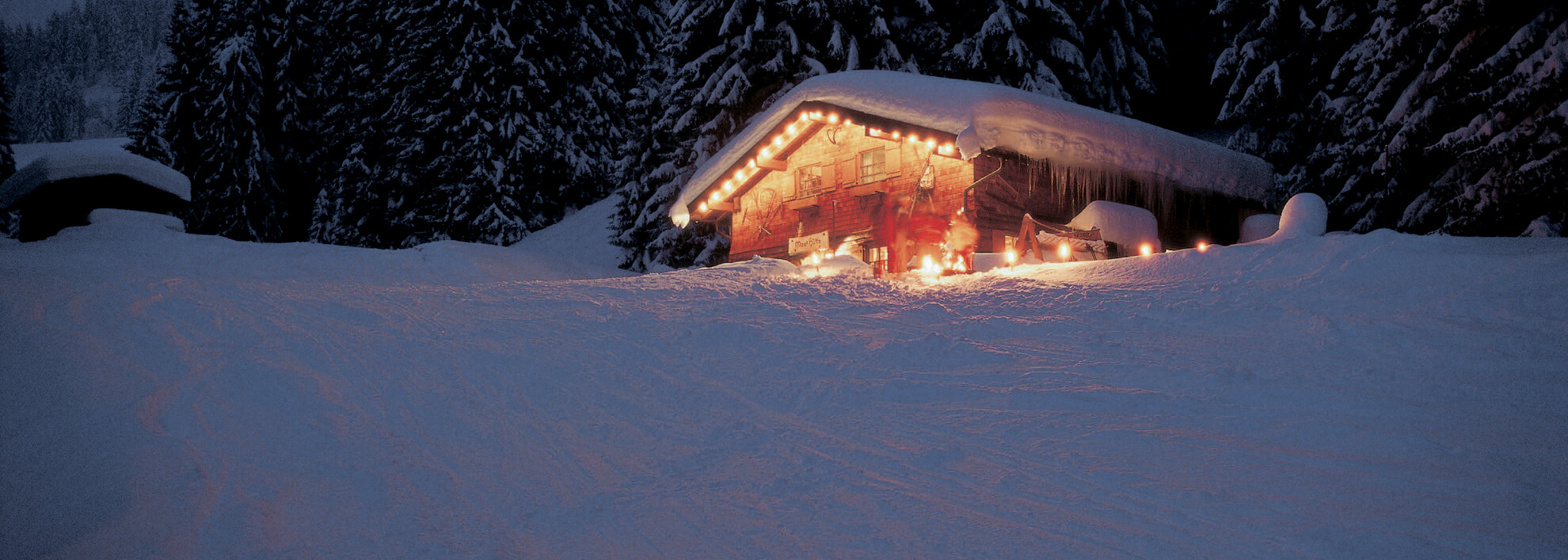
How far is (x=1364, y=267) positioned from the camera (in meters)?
8.69

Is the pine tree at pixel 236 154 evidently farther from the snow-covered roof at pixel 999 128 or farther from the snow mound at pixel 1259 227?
the snow mound at pixel 1259 227

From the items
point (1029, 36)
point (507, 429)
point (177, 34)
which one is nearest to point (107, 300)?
point (507, 429)

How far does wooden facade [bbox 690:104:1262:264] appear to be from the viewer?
53.9 ft

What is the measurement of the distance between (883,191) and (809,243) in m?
1.82

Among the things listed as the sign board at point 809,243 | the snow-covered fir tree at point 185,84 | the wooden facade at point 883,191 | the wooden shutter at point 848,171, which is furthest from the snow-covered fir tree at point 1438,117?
the snow-covered fir tree at point 185,84

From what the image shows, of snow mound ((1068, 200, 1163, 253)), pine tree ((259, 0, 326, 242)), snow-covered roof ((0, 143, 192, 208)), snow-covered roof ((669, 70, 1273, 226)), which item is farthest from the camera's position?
pine tree ((259, 0, 326, 242))

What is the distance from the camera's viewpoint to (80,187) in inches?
547

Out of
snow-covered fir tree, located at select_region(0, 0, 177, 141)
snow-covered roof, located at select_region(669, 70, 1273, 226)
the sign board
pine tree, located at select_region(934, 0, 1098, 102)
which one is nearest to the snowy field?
snow-covered roof, located at select_region(669, 70, 1273, 226)

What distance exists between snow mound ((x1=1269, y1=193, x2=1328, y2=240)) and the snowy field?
7.41 ft

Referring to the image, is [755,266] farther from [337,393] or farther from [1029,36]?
[1029,36]

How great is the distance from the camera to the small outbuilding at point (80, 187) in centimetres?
1316

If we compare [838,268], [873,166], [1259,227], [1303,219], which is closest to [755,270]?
[838,268]

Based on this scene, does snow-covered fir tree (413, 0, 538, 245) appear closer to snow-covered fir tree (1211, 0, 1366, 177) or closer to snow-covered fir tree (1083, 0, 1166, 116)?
snow-covered fir tree (1083, 0, 1166, 116)

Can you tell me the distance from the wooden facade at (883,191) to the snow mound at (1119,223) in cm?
81
